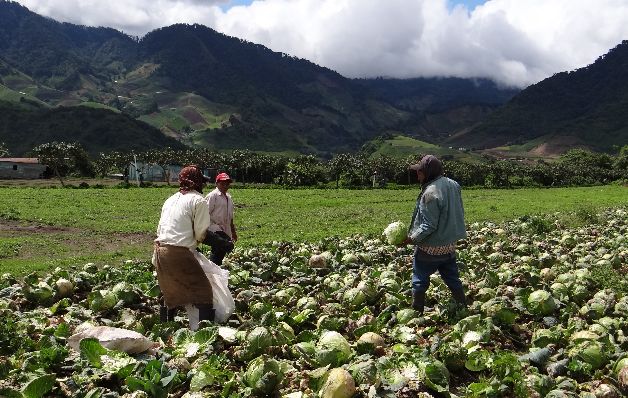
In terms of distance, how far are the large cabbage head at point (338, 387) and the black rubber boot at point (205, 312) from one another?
121 inches

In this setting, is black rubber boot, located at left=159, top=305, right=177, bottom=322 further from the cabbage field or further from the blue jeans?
the blue jeans

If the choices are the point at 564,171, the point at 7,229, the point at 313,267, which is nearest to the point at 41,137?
the point at 564,171

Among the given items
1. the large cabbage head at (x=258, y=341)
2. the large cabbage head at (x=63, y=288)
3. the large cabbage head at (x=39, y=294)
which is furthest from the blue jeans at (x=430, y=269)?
the large cabbage head at (x=39, y=294)

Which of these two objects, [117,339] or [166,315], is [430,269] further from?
[117,339]

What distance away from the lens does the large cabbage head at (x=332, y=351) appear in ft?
21.1

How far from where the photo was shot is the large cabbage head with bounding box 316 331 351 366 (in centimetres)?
642

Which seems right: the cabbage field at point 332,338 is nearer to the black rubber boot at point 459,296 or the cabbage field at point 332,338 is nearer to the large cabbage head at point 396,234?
the black rubber boot at point 459,296

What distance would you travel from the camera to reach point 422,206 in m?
8.34

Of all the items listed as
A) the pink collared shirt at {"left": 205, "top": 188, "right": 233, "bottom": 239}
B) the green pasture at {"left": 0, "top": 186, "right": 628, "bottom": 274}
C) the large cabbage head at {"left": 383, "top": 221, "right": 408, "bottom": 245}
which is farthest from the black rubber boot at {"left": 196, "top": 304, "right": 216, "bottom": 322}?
the green pasture at {"left": 0, "top": 186, "right": 628, "bottom": 274}

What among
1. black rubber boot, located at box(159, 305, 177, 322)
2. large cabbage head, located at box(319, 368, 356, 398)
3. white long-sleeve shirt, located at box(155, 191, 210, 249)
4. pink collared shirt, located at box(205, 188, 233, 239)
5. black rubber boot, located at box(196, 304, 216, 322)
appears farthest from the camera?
pink collared shirt, located at box(205, 188, 233, 239)

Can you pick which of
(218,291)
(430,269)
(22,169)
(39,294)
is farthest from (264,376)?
(22,169)

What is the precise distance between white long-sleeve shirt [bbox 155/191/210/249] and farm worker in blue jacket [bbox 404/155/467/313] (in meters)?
3.30

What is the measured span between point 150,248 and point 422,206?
14.6 m

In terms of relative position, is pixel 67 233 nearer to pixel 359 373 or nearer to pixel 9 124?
pixel 359 373
